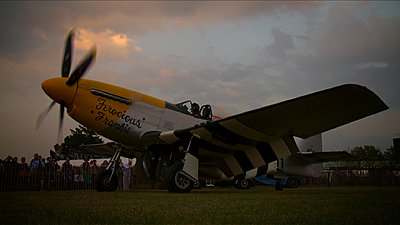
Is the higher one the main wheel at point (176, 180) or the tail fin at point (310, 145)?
the tail fin at point (310, 145)

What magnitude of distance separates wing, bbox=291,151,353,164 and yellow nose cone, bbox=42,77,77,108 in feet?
29.8

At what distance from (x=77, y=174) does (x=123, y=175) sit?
198 centimetres

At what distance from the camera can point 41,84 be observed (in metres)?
6.43

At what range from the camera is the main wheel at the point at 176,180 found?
20.3ft

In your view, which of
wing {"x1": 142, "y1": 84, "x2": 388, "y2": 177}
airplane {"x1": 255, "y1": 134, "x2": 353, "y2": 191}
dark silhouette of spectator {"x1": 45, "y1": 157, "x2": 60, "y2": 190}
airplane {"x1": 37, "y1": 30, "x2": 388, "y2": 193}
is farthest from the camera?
airplane {"x1": 255, "y1": 134, "x2": 353, "y2": 191}

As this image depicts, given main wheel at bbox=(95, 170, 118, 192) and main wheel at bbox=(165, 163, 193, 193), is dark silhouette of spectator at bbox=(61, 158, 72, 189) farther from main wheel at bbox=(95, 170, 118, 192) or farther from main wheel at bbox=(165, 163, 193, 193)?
main wheel at bbox=(165, 163, 193, 193)

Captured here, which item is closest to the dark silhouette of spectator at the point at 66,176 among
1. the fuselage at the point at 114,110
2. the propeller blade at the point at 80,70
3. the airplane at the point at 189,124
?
the airplane at the point at 189,124

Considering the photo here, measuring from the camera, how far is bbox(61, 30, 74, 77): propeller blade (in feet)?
23.3

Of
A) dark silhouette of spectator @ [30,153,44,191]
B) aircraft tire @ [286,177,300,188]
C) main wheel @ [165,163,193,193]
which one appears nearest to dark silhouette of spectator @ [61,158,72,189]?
dark silhouette of spectator @ [30,153,44,191]

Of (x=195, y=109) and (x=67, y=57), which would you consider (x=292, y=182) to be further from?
(x=67, y=57)

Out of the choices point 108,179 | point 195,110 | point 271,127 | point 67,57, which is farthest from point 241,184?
point 67,57

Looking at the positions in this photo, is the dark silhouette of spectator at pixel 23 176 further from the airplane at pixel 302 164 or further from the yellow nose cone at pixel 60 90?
the airplane at pixel 302 164

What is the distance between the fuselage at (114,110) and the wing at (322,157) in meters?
6.56

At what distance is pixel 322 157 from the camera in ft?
39.8
